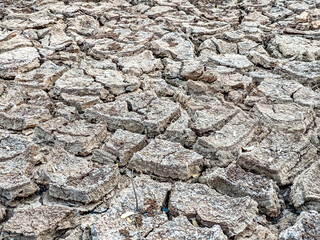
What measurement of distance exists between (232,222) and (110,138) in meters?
0.90

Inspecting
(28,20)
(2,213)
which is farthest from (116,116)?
(28,20)

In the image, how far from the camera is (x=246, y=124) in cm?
230

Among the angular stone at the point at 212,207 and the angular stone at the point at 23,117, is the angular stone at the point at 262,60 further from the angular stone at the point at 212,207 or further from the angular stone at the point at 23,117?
the angular stone at the point at 23,117

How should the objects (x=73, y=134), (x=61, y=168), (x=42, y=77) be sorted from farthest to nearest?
(x=42, y=77) < (x=73, y=134) < (x=61, y=168)

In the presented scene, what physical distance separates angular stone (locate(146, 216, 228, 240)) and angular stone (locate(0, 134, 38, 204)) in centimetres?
68

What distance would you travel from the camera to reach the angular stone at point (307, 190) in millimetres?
1738

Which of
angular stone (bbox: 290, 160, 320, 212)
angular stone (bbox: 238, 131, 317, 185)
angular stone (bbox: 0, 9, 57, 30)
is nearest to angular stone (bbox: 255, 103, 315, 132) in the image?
angular stone (bbox: 238, 131, 317, 185)

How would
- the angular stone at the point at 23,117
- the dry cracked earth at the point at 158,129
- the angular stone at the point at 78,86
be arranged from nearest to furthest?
the dry cracked earth at the point at 158,129
the angular stone at the point at 23,117
the angular stone at the point at 78,86

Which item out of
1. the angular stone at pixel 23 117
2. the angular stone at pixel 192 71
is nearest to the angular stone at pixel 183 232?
the angular stone at pixel 23 117

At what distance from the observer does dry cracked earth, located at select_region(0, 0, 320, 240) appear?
1667 mm

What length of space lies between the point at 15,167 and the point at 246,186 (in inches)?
45.8

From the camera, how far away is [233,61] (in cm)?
315

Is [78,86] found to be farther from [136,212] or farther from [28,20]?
[28,20]

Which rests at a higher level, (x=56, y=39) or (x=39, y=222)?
(x=39, y=222)
